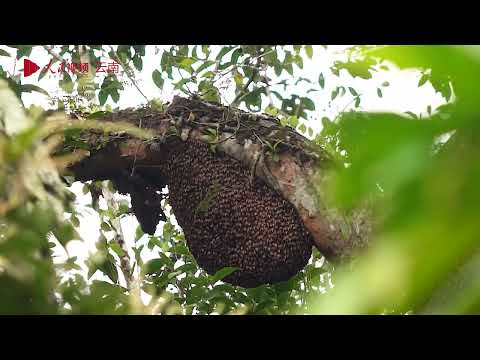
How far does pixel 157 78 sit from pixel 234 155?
771 millimetres

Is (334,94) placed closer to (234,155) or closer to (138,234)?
(234,155)

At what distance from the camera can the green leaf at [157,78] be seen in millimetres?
2650

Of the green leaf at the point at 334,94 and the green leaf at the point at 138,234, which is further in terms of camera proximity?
the green leaf at the point at 334,94

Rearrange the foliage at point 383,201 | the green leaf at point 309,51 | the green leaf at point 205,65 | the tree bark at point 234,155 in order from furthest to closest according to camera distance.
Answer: the green leaf at point 309,51 < the green leaf at point 205,65 < the tree bark at point 234,155 < the foliage at point 383,201

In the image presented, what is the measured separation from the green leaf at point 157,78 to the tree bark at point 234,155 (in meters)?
0.46

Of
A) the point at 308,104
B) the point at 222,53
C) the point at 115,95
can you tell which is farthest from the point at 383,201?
the point at 308,104

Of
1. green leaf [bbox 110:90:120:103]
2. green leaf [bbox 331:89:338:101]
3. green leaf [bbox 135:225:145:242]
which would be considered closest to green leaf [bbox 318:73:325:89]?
green leaf [bbox 331:89:338:101]

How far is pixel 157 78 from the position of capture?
265 cm

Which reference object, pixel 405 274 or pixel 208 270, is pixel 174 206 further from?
pixel 405 274

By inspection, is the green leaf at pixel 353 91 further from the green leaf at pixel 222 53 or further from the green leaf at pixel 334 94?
the green leaf at pixel 222 53

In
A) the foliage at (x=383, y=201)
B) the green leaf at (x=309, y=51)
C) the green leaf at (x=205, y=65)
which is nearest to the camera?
the foliage at (x=383, y=201)

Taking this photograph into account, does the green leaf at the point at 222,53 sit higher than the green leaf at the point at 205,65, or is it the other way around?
the green leaf at the point at 222,53

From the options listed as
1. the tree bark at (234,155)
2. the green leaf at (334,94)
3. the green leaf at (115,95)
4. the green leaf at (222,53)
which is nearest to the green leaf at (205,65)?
the green leaf at (222,53)
